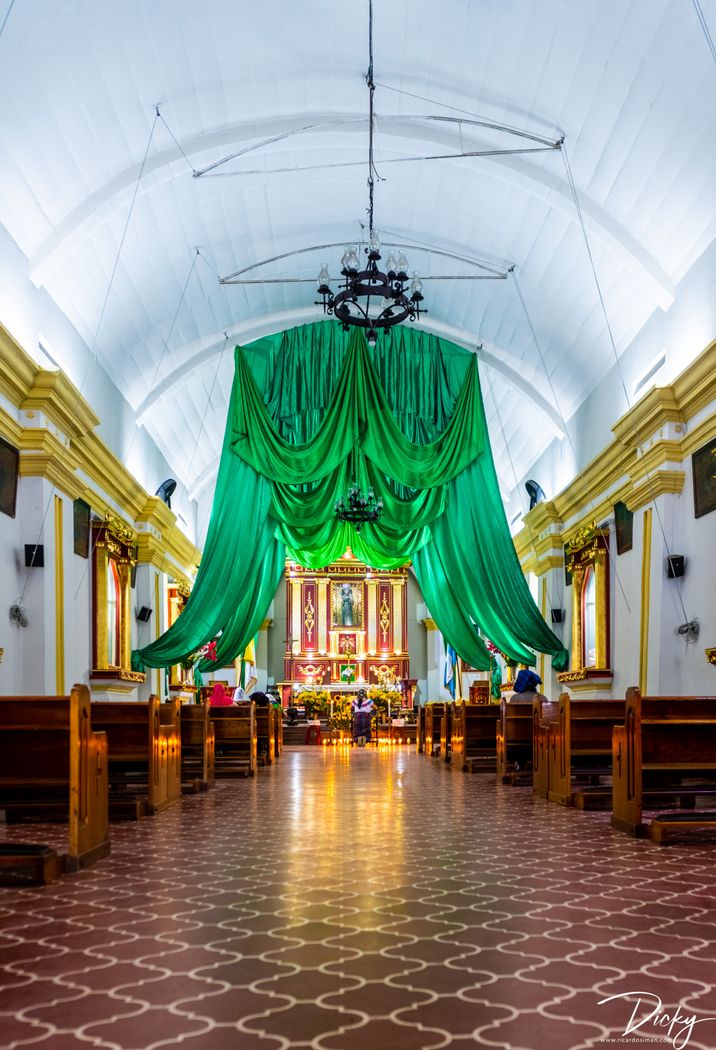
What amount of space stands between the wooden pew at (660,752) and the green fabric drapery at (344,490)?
4.46 metres

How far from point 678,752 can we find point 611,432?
24.3 ft

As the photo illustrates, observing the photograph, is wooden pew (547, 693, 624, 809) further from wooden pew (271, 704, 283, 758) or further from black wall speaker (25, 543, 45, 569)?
wooden pew (271, 704, 283, 758)

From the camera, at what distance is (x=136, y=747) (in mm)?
7734

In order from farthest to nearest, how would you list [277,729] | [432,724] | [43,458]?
[277,729]
[432,724]
[43,458]

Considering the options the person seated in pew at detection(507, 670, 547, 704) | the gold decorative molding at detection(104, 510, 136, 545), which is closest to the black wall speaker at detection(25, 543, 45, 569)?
the gold decorative molding at detection(104, 510, 136, 545)

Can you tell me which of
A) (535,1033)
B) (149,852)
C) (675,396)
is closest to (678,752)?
(149,852)

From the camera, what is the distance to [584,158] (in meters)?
10.7

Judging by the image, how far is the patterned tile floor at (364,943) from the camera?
2.65 meters

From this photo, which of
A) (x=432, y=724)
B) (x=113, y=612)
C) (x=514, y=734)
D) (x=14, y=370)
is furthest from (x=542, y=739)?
(x=432, y=724)

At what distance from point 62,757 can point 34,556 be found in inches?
201

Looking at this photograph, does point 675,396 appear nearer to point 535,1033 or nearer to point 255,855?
point 255,855

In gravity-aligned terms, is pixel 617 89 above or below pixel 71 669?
above

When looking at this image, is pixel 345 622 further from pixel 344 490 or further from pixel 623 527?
pixel 623 527

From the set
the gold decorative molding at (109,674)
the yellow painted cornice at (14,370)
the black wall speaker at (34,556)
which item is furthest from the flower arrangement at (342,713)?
the yellow painted cornice at (14,370)
